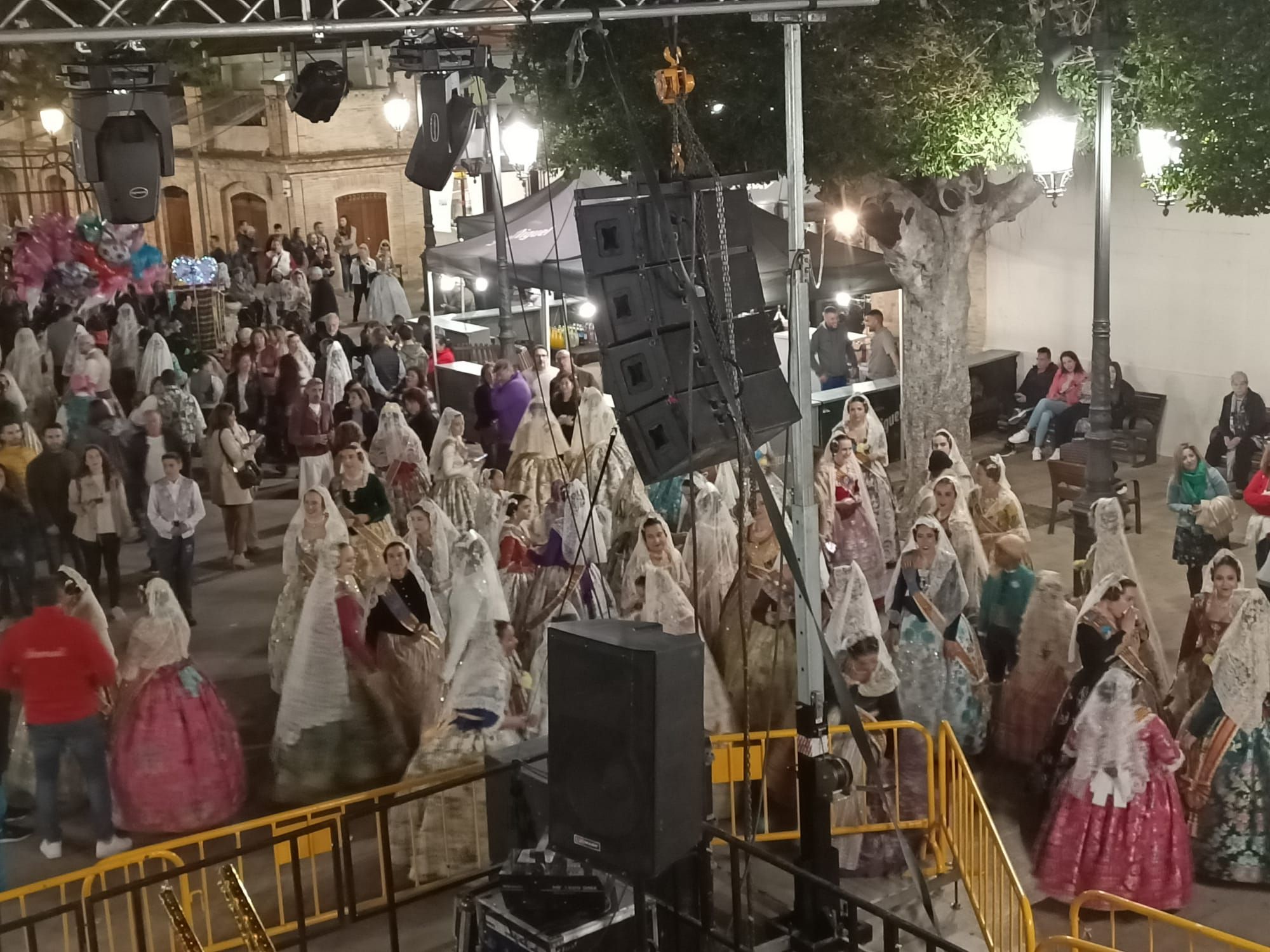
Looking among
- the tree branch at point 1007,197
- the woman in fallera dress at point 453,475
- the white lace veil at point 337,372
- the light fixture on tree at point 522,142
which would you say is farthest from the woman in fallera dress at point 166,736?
the tree branch at point 1007,197

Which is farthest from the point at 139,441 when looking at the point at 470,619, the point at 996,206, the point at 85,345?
the point at 996,206

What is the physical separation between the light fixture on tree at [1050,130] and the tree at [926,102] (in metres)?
0.58

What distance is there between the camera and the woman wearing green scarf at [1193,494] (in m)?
9.84

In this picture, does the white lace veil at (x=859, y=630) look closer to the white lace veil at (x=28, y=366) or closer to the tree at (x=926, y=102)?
the tree at (x=926, y=102)

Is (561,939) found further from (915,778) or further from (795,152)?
(795,152)

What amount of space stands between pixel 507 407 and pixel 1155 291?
256 inches

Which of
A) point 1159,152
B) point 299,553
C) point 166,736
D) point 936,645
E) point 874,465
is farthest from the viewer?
point 1159,152

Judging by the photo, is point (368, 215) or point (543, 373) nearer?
point (543, 373)

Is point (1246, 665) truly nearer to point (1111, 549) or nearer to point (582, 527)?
point (1111, 549)

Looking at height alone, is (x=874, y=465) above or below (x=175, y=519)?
above

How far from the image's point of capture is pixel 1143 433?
1486 cm

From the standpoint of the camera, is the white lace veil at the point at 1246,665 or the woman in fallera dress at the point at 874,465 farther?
the woman in fallera dress at the point at 874,465

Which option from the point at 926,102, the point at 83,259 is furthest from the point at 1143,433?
the point at 83,259

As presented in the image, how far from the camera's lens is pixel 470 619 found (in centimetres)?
738
